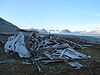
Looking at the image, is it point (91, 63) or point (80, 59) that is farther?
point (80, 59)

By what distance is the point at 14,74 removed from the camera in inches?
451

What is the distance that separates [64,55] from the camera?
16.4 metres

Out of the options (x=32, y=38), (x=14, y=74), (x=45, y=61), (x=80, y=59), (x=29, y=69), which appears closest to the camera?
(x=14, y=74)

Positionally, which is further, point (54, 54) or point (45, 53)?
point (45, 53)

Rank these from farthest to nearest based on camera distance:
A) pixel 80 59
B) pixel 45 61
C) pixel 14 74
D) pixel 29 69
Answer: pixel 80 59 → pixel 45 61 → pixel 29 69 → pixel 14 74

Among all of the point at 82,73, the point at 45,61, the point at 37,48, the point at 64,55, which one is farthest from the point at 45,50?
the point at 82,73

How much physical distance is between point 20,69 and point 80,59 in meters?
5.77

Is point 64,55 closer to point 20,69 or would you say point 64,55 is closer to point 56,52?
point 56,52

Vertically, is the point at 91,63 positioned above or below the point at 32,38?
below

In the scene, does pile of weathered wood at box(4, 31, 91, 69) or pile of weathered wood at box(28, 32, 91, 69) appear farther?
pile of weathered wood at box(4, 31, 91, 69)

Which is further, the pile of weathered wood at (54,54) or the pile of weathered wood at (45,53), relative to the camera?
the pile of weathered wood at (45,53)

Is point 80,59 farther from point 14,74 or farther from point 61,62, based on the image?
point 14,74

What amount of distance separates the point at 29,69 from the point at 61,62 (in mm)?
3220

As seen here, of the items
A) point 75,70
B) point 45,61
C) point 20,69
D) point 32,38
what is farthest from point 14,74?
point 32,38
